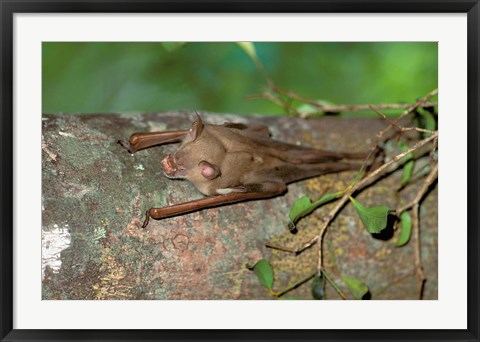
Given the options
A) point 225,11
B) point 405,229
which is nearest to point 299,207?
point 405,229

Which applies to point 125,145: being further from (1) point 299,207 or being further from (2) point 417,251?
(2) point 417,251

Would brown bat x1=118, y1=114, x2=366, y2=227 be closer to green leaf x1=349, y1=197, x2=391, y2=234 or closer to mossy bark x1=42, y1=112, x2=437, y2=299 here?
mossy bark x1=42, y1=112, x2=437, y2=299

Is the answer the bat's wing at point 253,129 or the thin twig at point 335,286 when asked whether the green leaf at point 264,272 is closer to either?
the thin twig at point 335,286

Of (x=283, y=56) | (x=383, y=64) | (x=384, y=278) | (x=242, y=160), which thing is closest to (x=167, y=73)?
(x=283, y=56)

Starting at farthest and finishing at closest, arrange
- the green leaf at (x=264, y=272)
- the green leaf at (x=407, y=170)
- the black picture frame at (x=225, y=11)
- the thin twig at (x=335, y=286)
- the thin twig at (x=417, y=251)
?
1. the green leaf at (x=407, y=170)
2. the thin twig at (x=417, y=251)
3. the thin twig at (x=335, y=286)
4. the green leaf at (x=264, y=272)
5. the black picture frame at (x=225, y=11)

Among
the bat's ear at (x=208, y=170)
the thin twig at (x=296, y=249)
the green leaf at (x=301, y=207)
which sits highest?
the bat's ear at (x=208, y=170)

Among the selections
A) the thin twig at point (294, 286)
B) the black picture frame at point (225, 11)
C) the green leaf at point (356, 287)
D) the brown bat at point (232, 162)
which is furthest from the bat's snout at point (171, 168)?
the green leaf at point (356, 287)

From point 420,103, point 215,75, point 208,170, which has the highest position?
point 215,75

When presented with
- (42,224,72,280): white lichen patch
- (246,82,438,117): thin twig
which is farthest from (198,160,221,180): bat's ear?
(246,82,438,117): thin twig
